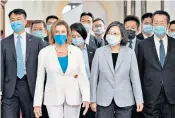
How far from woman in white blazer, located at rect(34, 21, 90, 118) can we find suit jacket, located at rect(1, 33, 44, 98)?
1.05ft

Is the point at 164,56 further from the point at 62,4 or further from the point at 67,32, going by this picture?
the point at 62,4

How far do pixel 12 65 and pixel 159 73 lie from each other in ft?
5.69

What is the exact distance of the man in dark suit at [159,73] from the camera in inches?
182

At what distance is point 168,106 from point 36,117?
1570 millimetres

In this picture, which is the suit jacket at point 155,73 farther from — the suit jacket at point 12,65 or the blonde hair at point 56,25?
the suit jacket at point 12,65

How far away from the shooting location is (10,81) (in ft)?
15.1

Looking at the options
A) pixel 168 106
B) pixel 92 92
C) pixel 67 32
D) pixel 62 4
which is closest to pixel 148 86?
pixel 168 106

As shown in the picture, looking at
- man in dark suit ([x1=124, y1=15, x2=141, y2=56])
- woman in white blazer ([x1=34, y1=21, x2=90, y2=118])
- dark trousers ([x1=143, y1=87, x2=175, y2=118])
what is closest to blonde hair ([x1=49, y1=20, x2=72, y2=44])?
woman in white blazer ([x1=34, y1=21, x2=90, y2=118])

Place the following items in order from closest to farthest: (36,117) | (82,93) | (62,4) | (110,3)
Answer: (82,93) < (36,117) < (62,4) < (110,3)

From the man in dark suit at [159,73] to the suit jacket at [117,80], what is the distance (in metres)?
0.29

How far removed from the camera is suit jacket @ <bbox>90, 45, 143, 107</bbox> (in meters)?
4.38

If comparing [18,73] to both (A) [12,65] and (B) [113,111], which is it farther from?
(B) [113,111]

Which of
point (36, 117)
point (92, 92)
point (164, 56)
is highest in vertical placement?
point (164, 56)

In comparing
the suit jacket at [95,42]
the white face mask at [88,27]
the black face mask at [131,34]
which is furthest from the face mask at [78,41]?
the white face mask at [88,27]
